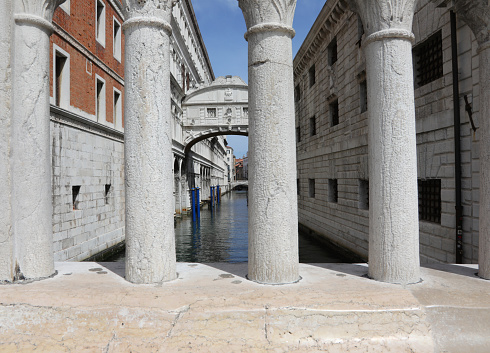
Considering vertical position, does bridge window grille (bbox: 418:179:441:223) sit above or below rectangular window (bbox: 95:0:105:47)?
below

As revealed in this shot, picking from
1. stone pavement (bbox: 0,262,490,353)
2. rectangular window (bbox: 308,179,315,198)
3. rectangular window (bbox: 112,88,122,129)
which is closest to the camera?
stone pavement (bbox: 0,262,490,353)

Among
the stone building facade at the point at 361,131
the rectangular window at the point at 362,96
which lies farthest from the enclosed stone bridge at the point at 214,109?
the rectangular window at the point at 362,96

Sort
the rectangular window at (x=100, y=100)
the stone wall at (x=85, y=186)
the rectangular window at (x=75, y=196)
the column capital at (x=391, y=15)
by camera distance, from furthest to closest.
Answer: the rectangular window at (x=100, y=100), the rectangular window at (x=75, y=196), the stone wall at (x=85, y=186), the column capital at (x=391, y=15)

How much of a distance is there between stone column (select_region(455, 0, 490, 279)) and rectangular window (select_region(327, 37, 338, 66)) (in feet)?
23.1

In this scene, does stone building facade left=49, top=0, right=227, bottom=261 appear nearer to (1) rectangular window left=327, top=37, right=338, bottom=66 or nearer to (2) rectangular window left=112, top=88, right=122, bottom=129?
(2) rectangular window left=112, top=88, right=122, bottom=129

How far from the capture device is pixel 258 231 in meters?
3.35

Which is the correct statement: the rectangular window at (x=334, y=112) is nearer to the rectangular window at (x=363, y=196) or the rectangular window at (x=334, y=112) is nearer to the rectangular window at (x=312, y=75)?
the rectangular window at (x=312, y=75)

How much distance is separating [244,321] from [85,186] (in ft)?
24.6

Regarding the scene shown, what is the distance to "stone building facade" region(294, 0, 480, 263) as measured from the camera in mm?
4945

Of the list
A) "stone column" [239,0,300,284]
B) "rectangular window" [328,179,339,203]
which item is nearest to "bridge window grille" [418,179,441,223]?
"stone column" [239,0,300,284]

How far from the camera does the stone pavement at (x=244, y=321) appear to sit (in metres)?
2.69

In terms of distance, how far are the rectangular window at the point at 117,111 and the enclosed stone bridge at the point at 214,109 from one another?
28.8 ft

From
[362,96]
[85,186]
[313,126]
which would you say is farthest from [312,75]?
[85,186]

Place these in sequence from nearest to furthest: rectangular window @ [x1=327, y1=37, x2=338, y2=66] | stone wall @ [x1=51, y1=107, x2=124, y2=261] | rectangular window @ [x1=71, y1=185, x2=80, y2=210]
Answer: stone wall @ [x1=51, y1=107, x2=124, y2=261], rectangular window @ [x1=71, y1=185, x2=80, y2=210], rectangular window @ [x1=327, y1=37, x2=338, y2=66]
